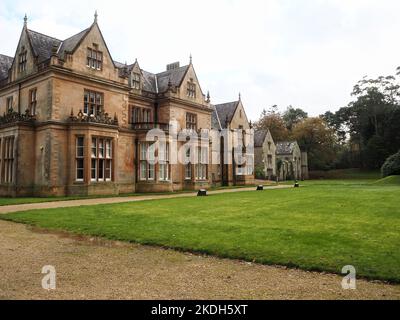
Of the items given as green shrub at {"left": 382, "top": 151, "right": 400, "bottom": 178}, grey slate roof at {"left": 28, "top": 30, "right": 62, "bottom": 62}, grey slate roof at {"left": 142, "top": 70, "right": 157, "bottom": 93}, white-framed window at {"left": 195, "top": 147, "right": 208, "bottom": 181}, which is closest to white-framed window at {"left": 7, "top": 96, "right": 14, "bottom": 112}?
grey slate roof at {"left": 28, "top": 30, "right": 62, "bottom": 62}

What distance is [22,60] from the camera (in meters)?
28.7

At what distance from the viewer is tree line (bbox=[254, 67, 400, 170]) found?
71500 millimetres

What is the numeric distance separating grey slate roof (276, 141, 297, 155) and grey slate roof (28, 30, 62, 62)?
171 feet

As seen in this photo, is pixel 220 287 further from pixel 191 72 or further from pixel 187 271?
pixel 191 72

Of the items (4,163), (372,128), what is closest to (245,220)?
(4,163)

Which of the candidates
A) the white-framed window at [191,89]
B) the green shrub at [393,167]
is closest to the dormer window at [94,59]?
the white-framed window at [191,89]

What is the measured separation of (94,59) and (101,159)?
337 inches

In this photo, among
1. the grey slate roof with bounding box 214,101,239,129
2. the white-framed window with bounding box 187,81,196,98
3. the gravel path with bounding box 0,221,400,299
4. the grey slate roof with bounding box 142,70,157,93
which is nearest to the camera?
the gravel path with bounding box 0,221,400,299

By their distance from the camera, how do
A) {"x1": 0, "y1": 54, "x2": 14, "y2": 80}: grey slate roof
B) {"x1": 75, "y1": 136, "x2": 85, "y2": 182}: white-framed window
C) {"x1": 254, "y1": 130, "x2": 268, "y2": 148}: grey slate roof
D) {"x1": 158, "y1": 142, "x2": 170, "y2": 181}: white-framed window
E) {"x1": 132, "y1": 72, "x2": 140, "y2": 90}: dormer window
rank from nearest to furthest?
{"x1": 75, "y1": 136, "x2": 85, "y2": 182}: white-framed window < {"x1": 158, "y1": 142, "x2": 170, "y2": 181}: white-framed window < {"x1": 0, "y1": 54, "x2": 14, "y2": 80}: grey slate roof < {"x1": 132, "y1": 72, "x2": 140, "y2": 90}: dormer window < {"x1": 254, "y1": 130, "x2": 268, "y2": 148}: grey slate roof

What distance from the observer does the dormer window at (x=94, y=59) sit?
2806cm

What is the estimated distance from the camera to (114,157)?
2752 centimetres

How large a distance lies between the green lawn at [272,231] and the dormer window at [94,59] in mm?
17413

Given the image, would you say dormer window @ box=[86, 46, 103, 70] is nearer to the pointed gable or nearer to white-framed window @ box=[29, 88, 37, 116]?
white-framed window @ box=[29, 88, 37, 116]

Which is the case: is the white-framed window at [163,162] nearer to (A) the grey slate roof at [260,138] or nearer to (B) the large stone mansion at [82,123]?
(B) the large stone mansion at [82,123]
